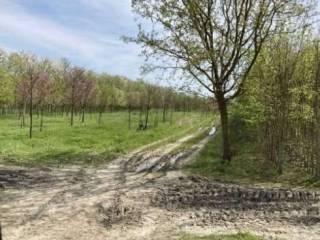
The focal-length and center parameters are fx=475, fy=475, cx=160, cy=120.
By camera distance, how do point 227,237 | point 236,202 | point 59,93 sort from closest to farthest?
point 227,237
point 236,202
point 59,93

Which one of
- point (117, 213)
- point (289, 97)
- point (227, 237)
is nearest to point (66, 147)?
point (289, 97)

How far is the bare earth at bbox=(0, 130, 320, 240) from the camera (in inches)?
458

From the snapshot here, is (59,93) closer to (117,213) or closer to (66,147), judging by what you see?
(66,147)

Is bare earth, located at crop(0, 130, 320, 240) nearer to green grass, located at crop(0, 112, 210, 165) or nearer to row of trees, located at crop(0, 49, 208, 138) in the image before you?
green grass, located at crop(0, 112, 210, 165)

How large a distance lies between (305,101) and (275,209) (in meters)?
9.81

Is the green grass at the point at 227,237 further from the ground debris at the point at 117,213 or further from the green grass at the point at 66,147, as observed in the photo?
the green grass at the point at 66,147

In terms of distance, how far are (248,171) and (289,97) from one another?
381cm

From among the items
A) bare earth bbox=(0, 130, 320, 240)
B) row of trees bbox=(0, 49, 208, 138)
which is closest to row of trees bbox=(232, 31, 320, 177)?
bare earth bbox=(0, 130, 320, 240)

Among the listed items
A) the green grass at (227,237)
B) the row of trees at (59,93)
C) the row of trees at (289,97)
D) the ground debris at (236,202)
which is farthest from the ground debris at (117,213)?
the row of trees at (59,93)

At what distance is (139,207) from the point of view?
46.2 ft

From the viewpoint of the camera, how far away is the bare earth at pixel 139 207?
11.6m

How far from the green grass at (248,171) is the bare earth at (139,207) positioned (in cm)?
161

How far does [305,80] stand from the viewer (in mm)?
22312

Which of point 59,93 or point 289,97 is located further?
point 59,93
